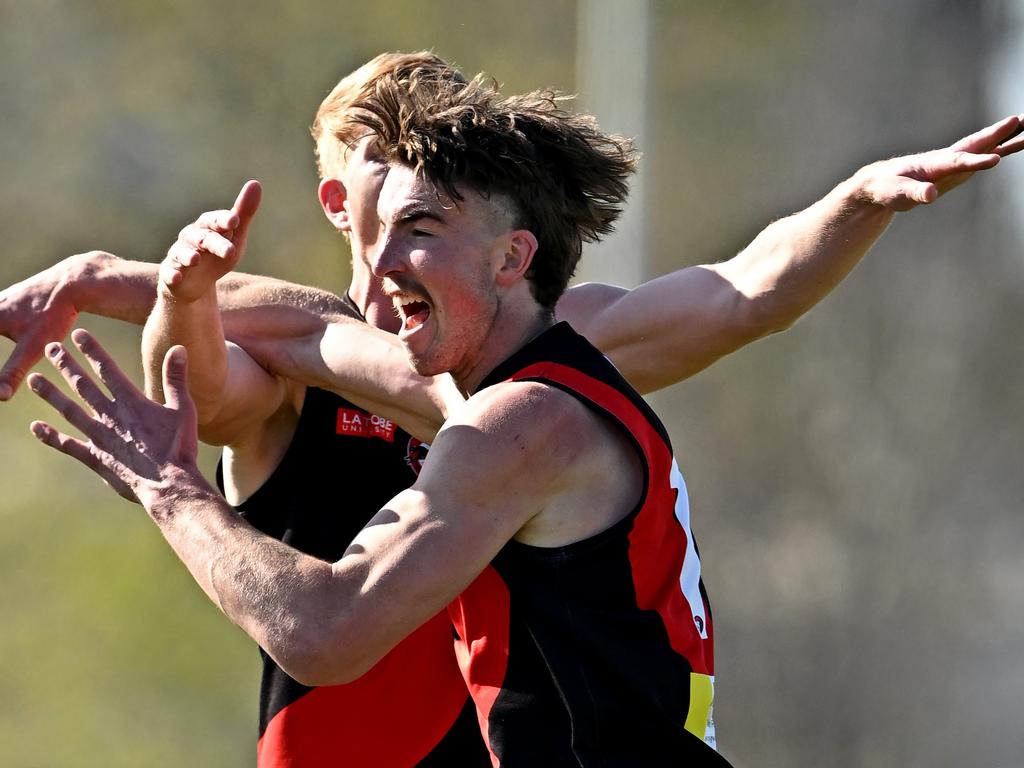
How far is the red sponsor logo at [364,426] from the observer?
356 cm

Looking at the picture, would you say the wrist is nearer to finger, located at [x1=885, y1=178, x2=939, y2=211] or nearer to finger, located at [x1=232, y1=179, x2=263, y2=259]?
finger, located at [x1=232, y1=179, x2=263, y2=259]

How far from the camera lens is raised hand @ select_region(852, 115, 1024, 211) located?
10.8 feet

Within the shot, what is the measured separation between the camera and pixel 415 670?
132 inches

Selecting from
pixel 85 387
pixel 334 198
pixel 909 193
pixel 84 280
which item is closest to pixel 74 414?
pixel 85 387

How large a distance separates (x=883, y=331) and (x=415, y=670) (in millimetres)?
4234

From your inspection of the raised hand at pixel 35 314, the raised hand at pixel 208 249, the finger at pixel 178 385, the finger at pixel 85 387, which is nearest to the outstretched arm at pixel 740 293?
the raised hand at pixel 208 249

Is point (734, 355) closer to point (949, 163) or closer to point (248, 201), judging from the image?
point (949, 163)

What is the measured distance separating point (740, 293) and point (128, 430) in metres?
1.89

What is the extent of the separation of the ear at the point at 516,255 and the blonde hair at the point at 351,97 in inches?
33.4

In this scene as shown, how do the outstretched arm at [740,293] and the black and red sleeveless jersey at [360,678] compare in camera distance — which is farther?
the outstretched arm at [740,293]

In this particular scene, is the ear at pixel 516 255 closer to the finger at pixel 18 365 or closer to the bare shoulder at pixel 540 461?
the bare shoulder at pixel 540 461

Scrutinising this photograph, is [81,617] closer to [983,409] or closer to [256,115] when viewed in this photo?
[256,115]

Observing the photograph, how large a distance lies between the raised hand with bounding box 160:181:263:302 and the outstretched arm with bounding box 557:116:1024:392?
1.28 meters

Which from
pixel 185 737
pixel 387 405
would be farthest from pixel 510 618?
pixel 185 737
